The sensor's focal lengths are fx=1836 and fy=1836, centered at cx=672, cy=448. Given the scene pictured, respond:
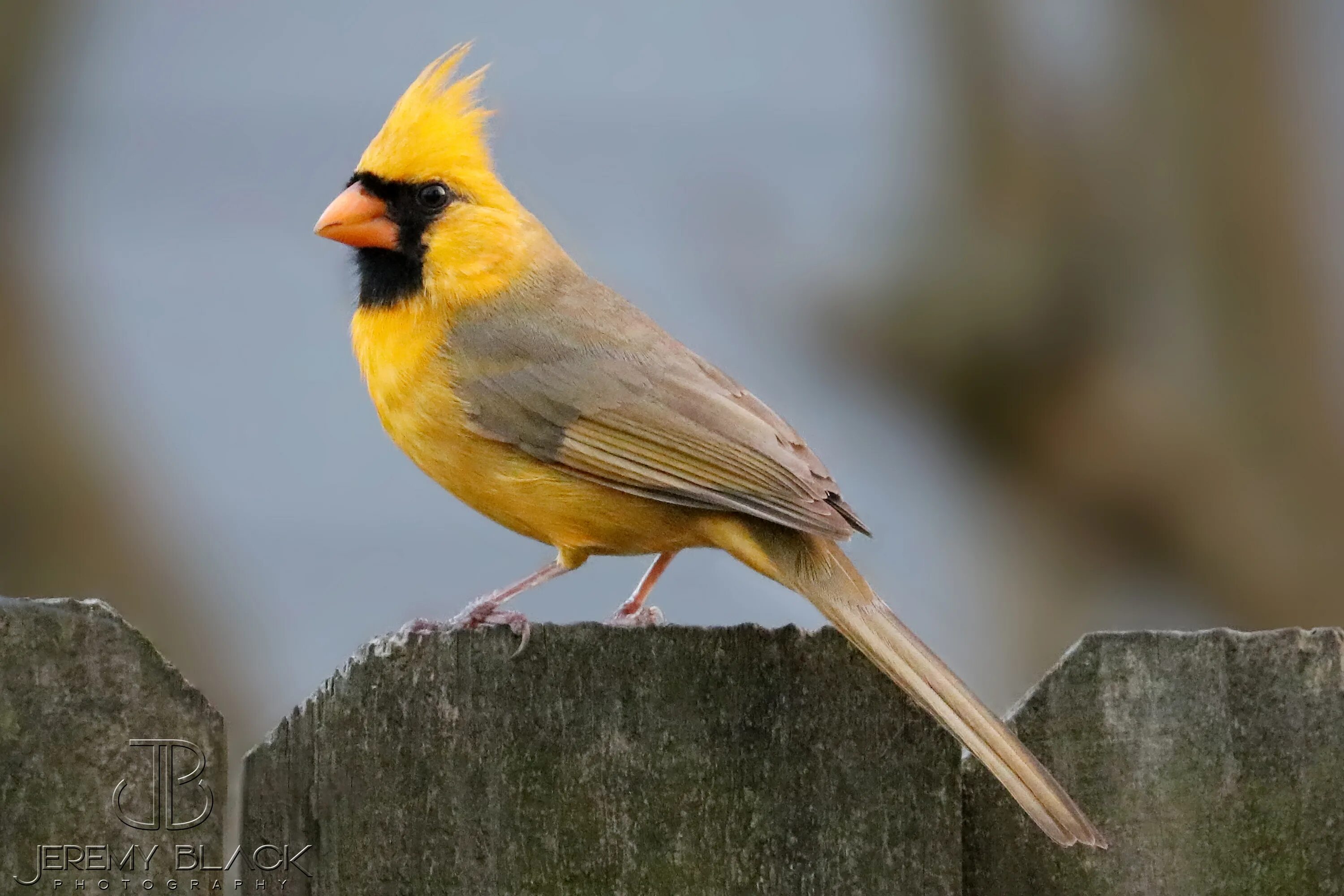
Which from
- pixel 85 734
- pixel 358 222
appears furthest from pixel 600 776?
pixel 358 222

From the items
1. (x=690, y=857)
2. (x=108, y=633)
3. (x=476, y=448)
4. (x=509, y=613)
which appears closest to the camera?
(x=108, y=633)

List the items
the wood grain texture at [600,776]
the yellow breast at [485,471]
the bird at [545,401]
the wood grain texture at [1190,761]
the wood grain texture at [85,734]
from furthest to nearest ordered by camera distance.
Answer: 1. the yellow breast at [485,471]
2. the bird at [545,401]
3. the wood grain texture at [1190,761]
4. the wood grain texture at [600,776]
5. the wood grain texture at [85,734]

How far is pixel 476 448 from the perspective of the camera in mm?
3463

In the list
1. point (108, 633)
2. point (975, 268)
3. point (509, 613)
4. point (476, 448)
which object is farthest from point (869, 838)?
point (975, 268)

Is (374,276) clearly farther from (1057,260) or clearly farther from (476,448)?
(1057,260)

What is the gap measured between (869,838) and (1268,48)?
10.5 feet

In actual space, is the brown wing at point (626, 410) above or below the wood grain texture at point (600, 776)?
above

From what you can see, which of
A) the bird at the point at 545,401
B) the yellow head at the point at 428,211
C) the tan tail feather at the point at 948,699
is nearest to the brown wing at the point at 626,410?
the bird at the point at 545,401

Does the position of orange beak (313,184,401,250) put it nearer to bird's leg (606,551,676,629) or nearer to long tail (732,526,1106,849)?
bird's leg (606,551,676,629)

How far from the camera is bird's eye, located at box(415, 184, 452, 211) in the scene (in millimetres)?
3855

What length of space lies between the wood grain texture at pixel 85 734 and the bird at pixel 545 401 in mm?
581

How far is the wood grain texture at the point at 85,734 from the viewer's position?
2.03 meters

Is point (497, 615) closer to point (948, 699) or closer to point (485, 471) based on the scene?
point (948, 699)

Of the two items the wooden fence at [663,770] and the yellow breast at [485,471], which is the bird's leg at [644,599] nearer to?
the yellow breast at [485,471]
